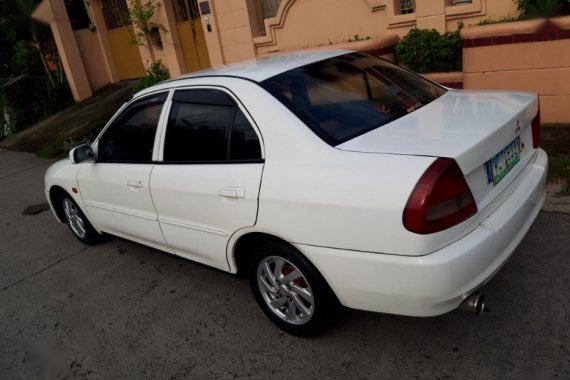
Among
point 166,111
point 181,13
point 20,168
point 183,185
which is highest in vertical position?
point 181,13

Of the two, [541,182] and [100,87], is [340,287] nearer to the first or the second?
[541,182]

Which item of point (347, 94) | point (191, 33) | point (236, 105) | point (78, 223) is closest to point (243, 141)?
point (236, 105)

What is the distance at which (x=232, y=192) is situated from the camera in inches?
117

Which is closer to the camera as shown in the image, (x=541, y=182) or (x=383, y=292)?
(x=383, y=292)

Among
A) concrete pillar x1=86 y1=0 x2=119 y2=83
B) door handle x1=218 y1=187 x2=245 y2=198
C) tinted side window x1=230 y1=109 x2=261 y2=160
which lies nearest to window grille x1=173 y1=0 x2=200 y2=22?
concrete pillar x1=86 y1=0 x2=119 y2=83

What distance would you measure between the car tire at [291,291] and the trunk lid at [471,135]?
0.70 m

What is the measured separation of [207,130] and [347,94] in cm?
92

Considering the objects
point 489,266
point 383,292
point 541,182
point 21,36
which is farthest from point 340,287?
point 21,36

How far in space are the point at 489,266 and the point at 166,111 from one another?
7.62 feet

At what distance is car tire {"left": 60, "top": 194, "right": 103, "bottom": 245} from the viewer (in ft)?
16.1

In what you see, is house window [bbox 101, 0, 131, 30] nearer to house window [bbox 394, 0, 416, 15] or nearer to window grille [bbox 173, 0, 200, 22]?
window grille [bbox 173, 0, 200, 22]

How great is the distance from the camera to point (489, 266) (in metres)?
2.50

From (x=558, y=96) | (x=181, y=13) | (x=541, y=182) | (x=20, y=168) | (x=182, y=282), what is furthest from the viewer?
(x=181, y=13)

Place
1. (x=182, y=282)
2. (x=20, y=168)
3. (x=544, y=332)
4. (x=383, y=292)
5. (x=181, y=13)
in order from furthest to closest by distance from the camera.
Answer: (x=181, y=13)
(x=20, y=168)
(x=182, y=282)
(x=544, y=332)
(x=383, y=292)
